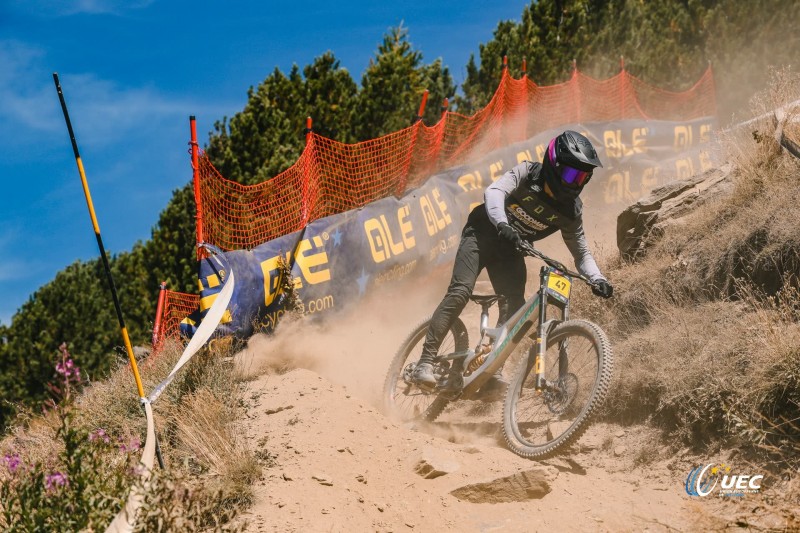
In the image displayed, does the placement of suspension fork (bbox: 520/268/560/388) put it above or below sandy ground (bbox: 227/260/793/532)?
above

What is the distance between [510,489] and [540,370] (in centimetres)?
111

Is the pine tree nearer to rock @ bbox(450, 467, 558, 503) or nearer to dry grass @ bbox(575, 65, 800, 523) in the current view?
dry grass @ bbox(575, 65, 800, 523)

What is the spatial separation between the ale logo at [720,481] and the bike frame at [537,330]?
1.20 meters

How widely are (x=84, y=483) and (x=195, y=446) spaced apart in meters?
1.57

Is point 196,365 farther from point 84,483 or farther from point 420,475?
point 84,483

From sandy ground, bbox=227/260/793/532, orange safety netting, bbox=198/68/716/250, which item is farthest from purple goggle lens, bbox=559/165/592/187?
orange safety netting, bbox=198/68/716/250

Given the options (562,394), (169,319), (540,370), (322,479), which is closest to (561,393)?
(562,394)

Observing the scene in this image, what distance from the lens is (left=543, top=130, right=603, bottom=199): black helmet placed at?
681cm

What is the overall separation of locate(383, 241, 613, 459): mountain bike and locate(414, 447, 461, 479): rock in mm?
664

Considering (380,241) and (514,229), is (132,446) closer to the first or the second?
(514,229)

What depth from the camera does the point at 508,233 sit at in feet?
22.4

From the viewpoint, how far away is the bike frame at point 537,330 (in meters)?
6.59

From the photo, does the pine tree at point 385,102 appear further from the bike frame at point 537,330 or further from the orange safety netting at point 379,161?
the bike frame at point 537,330

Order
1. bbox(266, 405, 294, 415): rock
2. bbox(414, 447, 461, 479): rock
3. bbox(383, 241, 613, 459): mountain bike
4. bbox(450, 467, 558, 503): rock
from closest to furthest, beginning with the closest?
bbox(450, 467, 558, 503): rock < bbox(414, 447, 461, 479): rock < bbox(383, 241, 613, 459): mountain bike < bbox(266, 405, 294, 415): rock
